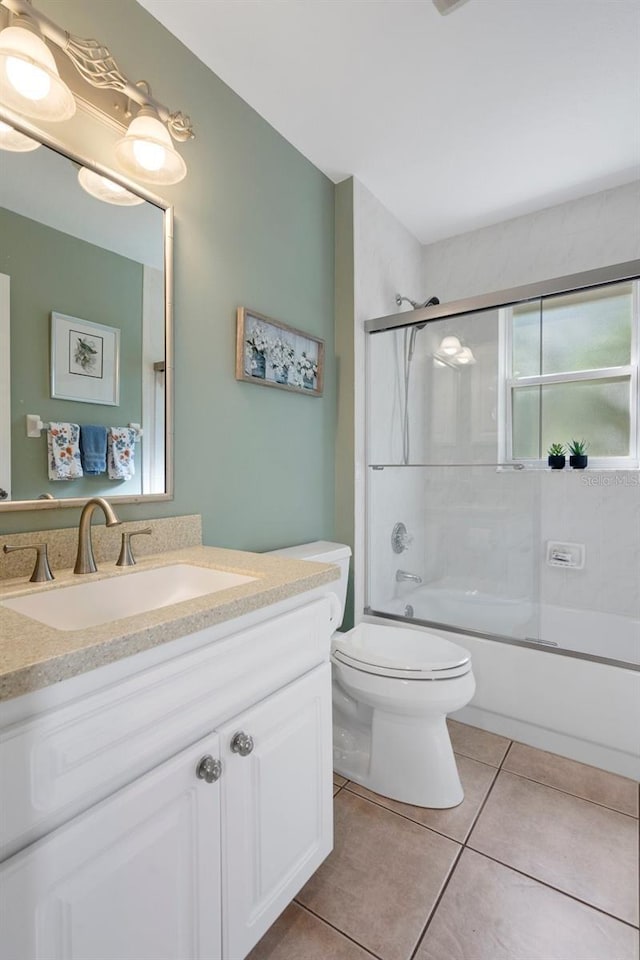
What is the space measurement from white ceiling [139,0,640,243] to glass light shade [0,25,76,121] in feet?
1.88

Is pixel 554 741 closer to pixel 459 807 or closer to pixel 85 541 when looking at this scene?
pixel 459 807

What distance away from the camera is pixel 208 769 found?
2.66 feet

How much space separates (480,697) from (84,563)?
5.42ft

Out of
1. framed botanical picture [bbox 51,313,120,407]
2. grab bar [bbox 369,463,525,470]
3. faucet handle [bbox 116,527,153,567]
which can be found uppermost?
framed botanical picture [bbox 51,313,120,407]

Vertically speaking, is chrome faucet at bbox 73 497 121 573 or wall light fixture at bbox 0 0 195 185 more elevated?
wall light fixture at bbox 0 0 195 185

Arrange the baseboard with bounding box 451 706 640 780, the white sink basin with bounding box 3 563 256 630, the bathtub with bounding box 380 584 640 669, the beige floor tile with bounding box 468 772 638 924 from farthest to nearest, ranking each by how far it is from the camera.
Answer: the bathtub with bounding box 380 584 640 669, the baseboard with bounding box 451 706 640 780, the beige floor tile with bounding box 468 772 638 924, the white sink basin with bounding box 3 563 256 630

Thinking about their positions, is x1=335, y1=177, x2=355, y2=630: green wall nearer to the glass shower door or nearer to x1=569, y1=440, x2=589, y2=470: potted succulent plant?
the glass shower door

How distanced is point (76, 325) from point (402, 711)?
1484 mm

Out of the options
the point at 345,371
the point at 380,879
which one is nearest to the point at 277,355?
the point at 345,371

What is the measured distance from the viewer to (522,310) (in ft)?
6.98

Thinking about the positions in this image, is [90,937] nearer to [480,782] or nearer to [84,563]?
[84,563]

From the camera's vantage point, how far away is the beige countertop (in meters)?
0.59

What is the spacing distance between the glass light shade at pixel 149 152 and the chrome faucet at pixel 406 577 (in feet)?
6.26

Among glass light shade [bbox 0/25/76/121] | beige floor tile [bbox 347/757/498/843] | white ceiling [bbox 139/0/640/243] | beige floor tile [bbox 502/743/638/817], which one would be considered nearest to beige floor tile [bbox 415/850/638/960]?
beige floor tile [bbox 347/757/498/843]
